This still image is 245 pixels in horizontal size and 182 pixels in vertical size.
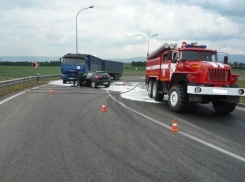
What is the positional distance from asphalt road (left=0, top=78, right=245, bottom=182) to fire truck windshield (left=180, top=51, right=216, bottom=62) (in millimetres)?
3101

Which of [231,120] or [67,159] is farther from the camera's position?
[231,120]

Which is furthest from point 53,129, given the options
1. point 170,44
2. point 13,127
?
point 170,44

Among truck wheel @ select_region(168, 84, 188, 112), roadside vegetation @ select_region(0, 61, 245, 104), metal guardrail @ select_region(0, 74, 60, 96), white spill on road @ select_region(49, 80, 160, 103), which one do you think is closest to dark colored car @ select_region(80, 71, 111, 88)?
white spill on road @ select_region(49, 80, 160, 103)

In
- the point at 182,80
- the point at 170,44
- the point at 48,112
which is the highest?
the point at 170,44

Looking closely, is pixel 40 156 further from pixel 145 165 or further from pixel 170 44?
pixel 170 44

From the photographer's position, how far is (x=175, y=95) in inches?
461

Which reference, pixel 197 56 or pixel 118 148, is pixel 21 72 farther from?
pixel 118 148

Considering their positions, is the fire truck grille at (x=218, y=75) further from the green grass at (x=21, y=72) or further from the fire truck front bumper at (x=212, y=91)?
the green grass at (x=21, y=72)

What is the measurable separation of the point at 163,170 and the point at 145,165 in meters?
0.35

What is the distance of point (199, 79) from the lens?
10.9 meters

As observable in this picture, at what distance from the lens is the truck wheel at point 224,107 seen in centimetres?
1148

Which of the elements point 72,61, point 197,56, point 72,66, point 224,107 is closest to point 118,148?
point 224,107

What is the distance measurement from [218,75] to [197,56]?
1813 millimetres

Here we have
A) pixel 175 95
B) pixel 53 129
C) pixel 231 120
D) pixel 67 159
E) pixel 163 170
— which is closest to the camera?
pixel 163 170
